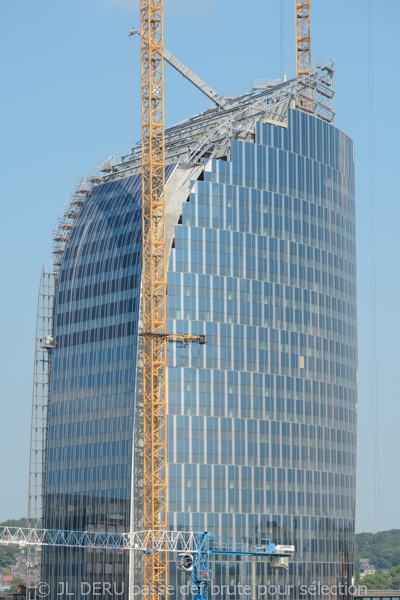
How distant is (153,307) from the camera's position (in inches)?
7215

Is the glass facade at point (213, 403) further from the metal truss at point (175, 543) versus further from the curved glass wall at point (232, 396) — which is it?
the metal truss at point (175, 543)

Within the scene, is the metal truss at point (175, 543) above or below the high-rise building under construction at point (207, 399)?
below

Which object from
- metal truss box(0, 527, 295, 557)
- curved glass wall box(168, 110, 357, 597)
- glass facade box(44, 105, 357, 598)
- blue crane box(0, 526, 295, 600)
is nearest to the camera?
blue crane box(0, 526, 295, 600)

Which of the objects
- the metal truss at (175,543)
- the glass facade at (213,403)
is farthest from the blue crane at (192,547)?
the glass facade at (213,403)

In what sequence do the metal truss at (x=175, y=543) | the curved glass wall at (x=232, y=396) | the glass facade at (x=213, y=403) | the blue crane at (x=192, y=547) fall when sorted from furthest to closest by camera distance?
1. the glass facade at (x=213, y=403)
2. the curved glass wall at (x=232, y=396)
3. the metal truss at (x=175, y=543)
4. the blue crane at (x=192, y=547)

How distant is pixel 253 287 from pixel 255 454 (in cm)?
2694

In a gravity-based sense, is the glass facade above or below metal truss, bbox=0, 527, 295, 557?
above

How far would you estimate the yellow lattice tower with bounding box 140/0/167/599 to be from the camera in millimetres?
178750

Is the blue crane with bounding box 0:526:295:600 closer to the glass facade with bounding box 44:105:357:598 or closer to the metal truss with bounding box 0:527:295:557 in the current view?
the metal truss with bounding box 0:527:295:557

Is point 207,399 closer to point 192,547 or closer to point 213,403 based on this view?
point 213,403

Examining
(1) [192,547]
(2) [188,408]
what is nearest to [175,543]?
(1) [192,547]

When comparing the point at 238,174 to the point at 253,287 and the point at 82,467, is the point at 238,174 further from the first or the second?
the point at 82,467

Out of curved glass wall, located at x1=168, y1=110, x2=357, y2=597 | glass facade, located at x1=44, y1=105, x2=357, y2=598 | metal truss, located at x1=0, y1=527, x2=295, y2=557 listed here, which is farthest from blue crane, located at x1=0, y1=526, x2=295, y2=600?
curved glass wall, located at x1=168, y1=110, x2=357, y2=597

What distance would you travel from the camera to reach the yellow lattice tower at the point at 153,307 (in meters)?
179
